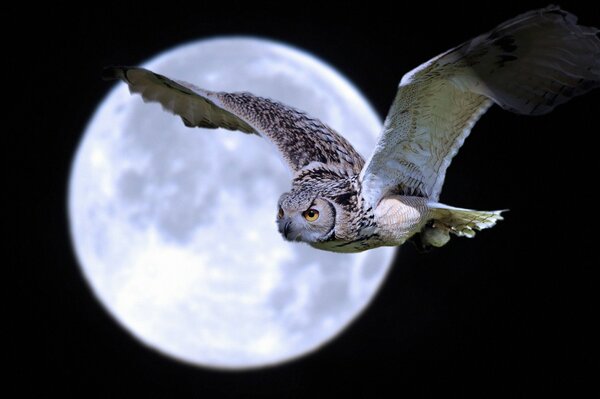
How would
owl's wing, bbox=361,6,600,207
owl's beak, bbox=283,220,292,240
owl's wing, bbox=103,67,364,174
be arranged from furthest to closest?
owl's wing, bbox=103,67,364,174, owl's beak, bbox=283,220,292,240, owl's wing, bbox=361,6,600,207

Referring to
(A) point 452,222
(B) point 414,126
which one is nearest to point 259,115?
(B) point 414,126

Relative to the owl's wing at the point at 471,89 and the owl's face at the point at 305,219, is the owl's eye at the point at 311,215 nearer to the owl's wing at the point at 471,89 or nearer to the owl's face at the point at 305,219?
the owl's face at the point at 305,219

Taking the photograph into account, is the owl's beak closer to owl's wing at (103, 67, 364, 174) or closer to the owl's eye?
the owl's eye

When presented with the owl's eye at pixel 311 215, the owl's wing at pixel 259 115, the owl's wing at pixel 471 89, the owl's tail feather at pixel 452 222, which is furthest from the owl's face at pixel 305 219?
the owl's tail feather at pixel 452 222

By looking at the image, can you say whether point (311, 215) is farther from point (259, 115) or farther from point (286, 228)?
point (259, 115)

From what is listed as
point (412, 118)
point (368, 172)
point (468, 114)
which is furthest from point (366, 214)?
point (468, 114)

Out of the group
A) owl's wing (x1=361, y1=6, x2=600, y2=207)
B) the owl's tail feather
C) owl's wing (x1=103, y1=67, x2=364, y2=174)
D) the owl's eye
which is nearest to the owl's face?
the owl's eye
